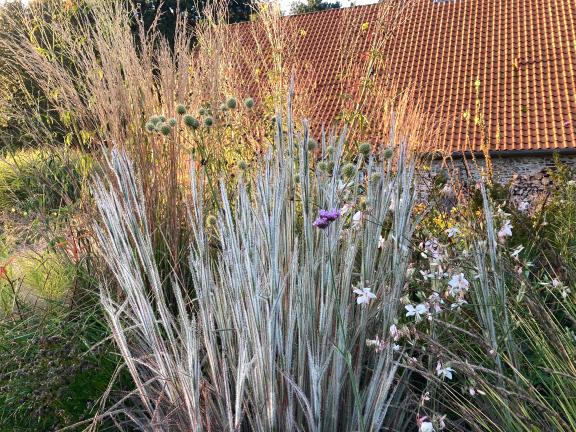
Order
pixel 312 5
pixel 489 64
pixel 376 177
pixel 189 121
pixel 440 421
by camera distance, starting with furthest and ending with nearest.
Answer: pixel 312 5 < pixel 489 64 < pixel 189 121 < pixel 376 177 < pixel 440 421

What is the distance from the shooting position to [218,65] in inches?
145

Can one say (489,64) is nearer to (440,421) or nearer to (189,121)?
(189,121)

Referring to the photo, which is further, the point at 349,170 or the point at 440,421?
the point at 349,170

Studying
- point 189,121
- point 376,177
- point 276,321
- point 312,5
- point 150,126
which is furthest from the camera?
point 312,5

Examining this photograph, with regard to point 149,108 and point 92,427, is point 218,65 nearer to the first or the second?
point 149,108

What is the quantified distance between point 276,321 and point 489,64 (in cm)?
1542

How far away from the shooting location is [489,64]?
15805 mm

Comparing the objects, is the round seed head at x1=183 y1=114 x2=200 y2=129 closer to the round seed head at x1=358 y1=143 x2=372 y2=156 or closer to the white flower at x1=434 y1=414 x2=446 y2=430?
the round seed head at x1=358 y1=143 x2=372 y2=156

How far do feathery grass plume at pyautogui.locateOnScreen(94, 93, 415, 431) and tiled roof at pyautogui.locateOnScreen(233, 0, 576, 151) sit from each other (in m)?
11.5

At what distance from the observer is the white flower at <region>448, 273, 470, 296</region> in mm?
1791

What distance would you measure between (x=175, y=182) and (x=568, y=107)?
12.9 metres

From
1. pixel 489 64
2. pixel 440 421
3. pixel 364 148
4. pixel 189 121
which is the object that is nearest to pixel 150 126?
pixel 189 121

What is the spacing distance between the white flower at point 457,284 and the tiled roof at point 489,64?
11589 mm

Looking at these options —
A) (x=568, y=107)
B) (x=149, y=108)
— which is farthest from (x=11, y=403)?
(x=568, y=107)
